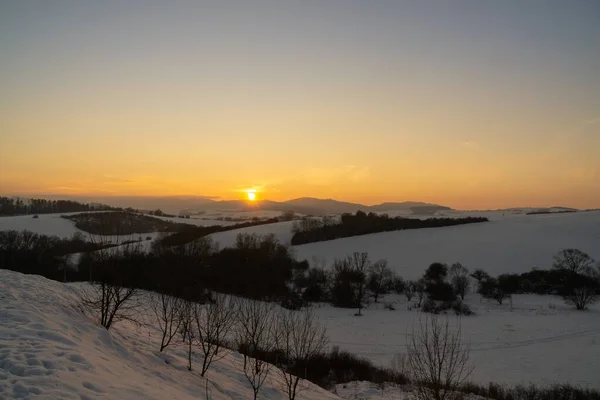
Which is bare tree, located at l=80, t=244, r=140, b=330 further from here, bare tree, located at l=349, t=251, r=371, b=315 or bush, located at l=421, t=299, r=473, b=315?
bush, located at l=421, t=299, r=473, b=315

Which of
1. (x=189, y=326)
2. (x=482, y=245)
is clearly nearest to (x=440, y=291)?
(x=482, y=245)

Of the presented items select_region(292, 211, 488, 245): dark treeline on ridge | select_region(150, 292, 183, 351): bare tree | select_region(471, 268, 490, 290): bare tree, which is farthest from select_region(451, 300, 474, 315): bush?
select_region(292, 211, 488, 245): dark treeline on ridge

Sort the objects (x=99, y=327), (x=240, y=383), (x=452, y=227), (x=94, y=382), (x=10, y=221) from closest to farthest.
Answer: (x=94, y=382) → (x=99, y=327) → (x=240, y=383) → (x=452, y=227) → (x=10, y=221)

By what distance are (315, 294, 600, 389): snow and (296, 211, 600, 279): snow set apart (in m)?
14.3

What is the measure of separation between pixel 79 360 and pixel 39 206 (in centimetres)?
18417

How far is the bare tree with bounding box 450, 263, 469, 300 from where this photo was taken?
5278cm

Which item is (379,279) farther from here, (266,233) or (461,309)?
(266,233)

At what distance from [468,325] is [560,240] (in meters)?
45.1

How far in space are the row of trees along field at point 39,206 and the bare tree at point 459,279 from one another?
424 ft

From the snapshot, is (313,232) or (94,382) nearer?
(94,382)

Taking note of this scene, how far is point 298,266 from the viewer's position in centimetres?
6494

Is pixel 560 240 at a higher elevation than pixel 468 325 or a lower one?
higher

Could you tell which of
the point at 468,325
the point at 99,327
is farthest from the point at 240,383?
the point at 468,325

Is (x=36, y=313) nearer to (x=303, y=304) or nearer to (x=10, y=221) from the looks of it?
(x=303, y=304)
